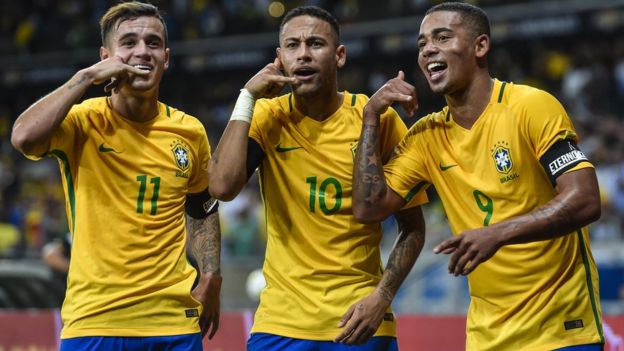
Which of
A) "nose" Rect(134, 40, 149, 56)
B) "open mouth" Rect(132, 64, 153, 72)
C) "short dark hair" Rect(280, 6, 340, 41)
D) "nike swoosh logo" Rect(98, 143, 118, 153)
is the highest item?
"short dark hair" Rect(280, 6, 340, 41)

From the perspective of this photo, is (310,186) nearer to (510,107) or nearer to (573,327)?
(510,107)

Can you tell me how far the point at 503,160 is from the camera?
481 cm

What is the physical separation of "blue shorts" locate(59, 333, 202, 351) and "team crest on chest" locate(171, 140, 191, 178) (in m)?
0.81

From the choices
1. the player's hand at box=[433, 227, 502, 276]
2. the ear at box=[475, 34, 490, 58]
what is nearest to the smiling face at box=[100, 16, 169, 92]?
the ear at box=[475, 34, 490, 58]

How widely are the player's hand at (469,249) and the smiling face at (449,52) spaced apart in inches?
37.6

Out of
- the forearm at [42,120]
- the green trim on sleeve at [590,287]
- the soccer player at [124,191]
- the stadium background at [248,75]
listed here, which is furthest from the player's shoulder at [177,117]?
the stadium background at [248,75]

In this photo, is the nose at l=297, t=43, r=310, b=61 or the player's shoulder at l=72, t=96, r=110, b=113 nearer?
the player's shoulder at l=72, t=96, r=110, b=113

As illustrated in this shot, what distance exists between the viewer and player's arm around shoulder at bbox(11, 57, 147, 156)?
190 inches

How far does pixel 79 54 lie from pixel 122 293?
2061 centimetres

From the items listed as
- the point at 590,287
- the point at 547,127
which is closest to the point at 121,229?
the point at 547,127

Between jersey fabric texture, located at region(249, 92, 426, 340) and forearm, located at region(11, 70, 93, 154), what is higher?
forearm, located at region(11, 70, 93, 154)

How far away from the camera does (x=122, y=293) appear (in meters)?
5.05

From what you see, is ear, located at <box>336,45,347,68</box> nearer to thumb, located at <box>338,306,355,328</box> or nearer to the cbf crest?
the cbf crest

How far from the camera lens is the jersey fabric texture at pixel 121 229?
506 cm
